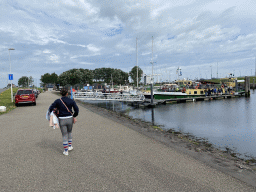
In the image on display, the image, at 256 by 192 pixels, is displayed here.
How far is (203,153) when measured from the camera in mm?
5441

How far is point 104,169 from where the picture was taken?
411 cm

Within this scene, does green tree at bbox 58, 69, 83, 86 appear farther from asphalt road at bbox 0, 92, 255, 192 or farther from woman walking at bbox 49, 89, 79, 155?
woman walking at bbox 49, 89, 79, 155

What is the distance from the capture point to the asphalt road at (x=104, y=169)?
341 centimetres

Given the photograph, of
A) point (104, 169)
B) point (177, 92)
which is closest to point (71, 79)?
point (177, 92)

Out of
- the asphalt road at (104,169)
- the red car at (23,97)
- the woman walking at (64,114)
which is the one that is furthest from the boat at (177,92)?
the woman walking at (64,114)

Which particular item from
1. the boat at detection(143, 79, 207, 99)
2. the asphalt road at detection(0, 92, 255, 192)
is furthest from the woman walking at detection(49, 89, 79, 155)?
the boat at detection(143, 79, 207, 99)

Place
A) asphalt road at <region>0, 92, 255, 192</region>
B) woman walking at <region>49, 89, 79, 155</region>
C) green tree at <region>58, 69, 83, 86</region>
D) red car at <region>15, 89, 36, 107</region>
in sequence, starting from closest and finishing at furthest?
asphalt road at <region>0, 92, 255, 192</region>, woman walking at <region>49, 89, 79, 155</region>, red car at <region>15, 89, 36, 107</region>, green tree at <region>58, 69, 83, 86</region>

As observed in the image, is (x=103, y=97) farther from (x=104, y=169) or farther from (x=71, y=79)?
(x=71, y=79)

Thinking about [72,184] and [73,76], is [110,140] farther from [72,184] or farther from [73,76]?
[73,76]

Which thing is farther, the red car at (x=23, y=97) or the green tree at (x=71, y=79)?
the green tree at (x=71, y=79)

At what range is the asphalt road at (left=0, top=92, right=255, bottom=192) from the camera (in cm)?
341

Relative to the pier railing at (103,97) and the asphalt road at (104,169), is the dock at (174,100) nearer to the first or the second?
the pier railing at (103,97)

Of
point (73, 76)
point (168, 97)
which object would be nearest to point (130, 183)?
point (168, 97)

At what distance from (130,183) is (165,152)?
6.81ft
